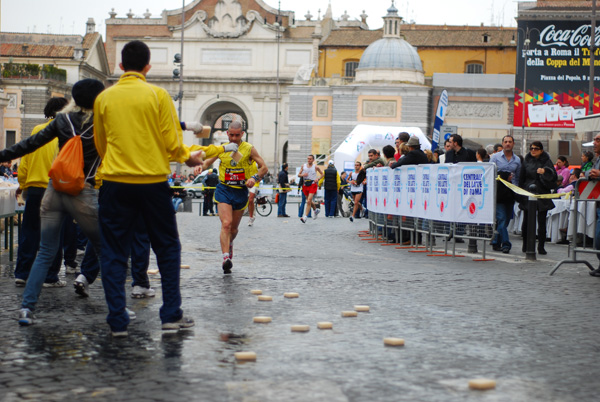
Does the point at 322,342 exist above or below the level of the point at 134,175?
below

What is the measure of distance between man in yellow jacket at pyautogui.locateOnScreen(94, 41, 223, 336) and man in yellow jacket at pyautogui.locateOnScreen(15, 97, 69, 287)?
2.58 meters

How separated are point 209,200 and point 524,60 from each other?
96.7 ft

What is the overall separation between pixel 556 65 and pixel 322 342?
2027 inches

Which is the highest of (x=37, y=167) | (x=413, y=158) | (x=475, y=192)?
(x=413, y=158)

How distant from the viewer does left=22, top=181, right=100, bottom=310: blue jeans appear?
25.0 feet

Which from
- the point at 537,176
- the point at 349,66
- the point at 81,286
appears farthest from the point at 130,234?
the point at 349,66

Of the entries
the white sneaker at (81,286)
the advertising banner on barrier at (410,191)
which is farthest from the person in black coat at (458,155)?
the white sneaker at (81,286)

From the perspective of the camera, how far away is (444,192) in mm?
14508

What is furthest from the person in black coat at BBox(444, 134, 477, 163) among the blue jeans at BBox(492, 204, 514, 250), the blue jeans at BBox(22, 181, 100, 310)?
the blue jeans at BBox(22, 181, 100, 310)

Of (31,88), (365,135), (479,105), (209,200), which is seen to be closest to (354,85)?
(479,105)

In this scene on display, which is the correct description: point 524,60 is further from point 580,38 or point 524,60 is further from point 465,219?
point 465,219

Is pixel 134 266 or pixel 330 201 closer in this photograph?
pixel 134 266

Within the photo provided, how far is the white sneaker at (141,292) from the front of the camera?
8.95 m

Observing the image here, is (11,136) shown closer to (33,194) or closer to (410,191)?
(410,191)
